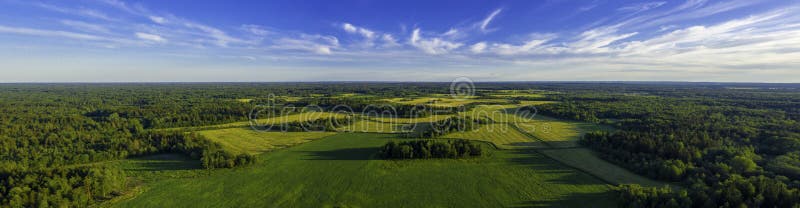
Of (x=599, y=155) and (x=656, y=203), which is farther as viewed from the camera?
(x=599, y=155)

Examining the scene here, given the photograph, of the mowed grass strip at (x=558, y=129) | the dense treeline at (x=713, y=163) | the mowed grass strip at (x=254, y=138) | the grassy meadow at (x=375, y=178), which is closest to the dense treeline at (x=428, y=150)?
the grassy meadow at (x=375, y=178)

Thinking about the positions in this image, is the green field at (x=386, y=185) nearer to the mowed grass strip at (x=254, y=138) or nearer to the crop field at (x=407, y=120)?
the mowed grass strip at (x=254, y=138)

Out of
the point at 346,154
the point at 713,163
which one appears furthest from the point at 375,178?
the point at 713,163

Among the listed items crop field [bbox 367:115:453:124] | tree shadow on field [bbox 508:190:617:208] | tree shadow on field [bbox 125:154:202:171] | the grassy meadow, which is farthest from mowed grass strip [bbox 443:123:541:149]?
tree shadow on field [bbox 125:154:202:171]

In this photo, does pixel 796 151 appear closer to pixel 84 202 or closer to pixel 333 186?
pixel 333 186

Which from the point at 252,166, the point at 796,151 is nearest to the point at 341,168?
the point at 252,166

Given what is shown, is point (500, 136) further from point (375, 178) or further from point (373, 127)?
point (375, 178)
